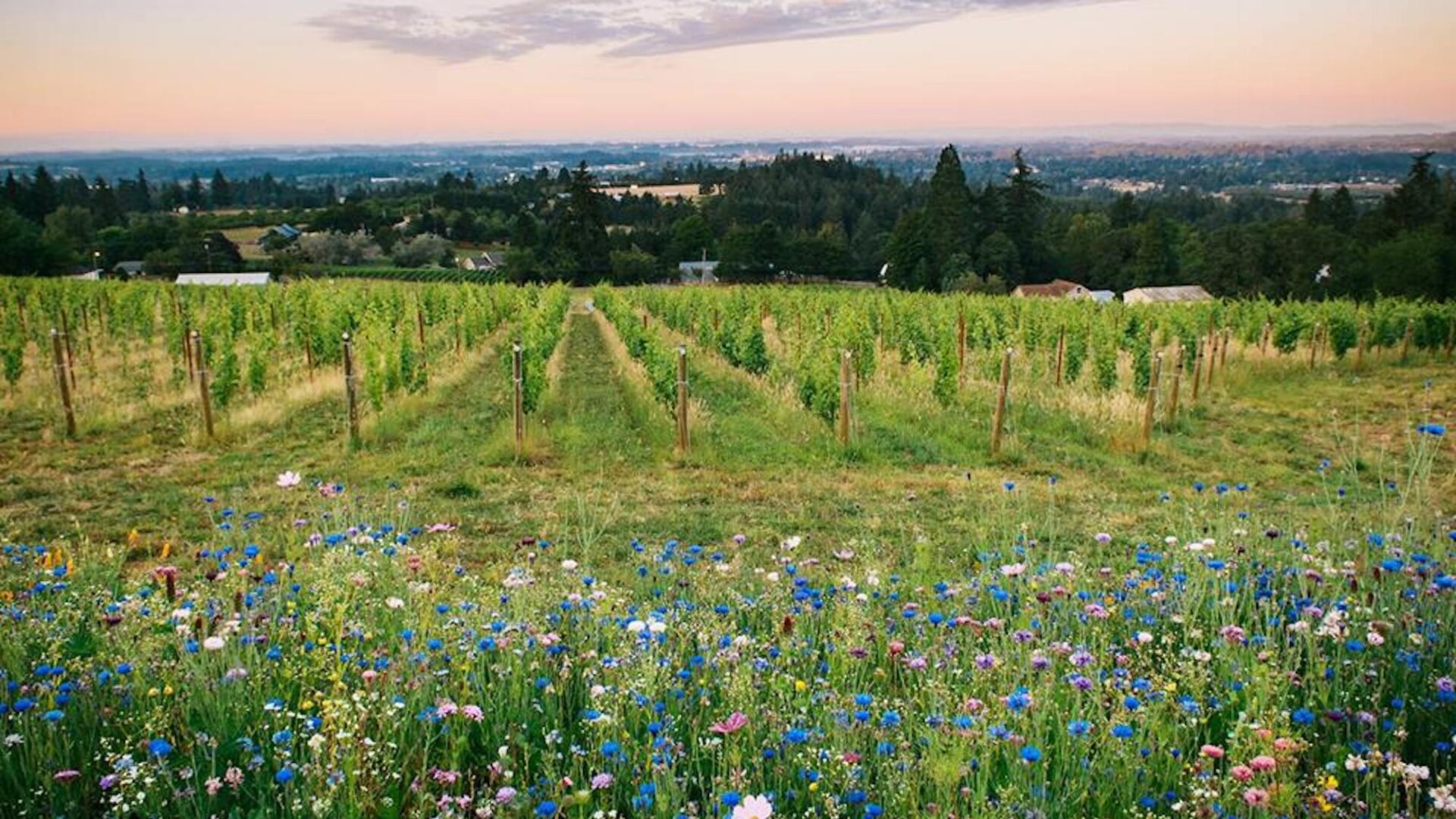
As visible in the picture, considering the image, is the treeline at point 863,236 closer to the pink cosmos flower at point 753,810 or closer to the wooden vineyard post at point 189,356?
the wooden vineyard post at point 189,356

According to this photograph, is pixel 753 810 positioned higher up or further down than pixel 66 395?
higher up

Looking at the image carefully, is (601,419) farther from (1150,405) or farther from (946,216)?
(946,216)

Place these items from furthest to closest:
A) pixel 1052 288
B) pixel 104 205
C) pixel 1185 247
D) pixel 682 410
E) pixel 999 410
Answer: pixel 104 205
pixel 1185 247
pixel 1052 288
pixel 999 410
pixel 682 410

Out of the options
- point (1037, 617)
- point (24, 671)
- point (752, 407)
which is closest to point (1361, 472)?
point (752, 407)

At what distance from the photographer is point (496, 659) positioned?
3373 millimetres

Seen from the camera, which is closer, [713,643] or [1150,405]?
[713,643]

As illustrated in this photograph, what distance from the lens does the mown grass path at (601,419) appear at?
10.1 metres

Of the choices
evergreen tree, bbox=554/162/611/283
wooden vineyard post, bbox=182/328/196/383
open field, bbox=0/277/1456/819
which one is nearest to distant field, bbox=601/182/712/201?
evergreen tree, bbox=554/162/611/283

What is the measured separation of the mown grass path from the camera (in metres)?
10.1

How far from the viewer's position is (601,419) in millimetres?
12180

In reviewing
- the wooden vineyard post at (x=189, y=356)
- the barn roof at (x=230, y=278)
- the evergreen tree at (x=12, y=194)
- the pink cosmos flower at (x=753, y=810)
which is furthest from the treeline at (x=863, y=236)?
the pink cosmos flower at (x=753, y=810)

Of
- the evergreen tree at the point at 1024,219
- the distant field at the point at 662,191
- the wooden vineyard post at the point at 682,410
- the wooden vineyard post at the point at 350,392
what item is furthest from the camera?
the distant field at the point at 662,191

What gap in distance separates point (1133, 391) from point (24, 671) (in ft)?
53.9

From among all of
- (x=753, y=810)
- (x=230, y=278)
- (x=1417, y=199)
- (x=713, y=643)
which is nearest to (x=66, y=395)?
(x=713, y=643)
